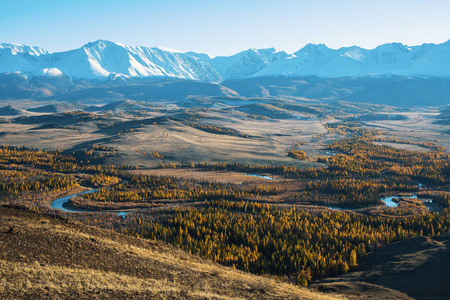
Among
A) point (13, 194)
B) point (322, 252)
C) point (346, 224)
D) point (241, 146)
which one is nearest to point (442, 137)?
point (241, 146)

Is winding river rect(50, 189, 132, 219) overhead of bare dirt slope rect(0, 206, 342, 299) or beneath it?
beneath

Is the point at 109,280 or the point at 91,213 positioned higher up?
the point at 109,280

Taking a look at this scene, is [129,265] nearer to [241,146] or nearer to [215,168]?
[215,168]

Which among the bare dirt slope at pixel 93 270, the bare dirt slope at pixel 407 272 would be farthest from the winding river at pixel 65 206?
the bare dirt slope at pixel 407 272

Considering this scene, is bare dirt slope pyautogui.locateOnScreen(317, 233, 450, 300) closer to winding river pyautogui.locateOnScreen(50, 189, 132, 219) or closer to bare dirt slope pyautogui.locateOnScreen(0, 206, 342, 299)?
bare dirt slope pyautogui.locateOnScreen(0, 206, 342, 299)

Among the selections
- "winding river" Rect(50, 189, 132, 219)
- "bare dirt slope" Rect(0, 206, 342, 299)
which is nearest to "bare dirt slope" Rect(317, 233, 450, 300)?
"bare dirt slope" Rect(0, 206, 342, 299)

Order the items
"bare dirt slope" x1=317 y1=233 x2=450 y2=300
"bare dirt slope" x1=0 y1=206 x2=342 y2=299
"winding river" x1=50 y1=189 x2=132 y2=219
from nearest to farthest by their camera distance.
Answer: "bare dirt slope" x1=0 y1=206 x2=342 y2=299 < "bare dirt slope" x1=317 y1=233 x2=450 y2=300 < "winding river" x1=50 y1=189 x2=132 y2=219
